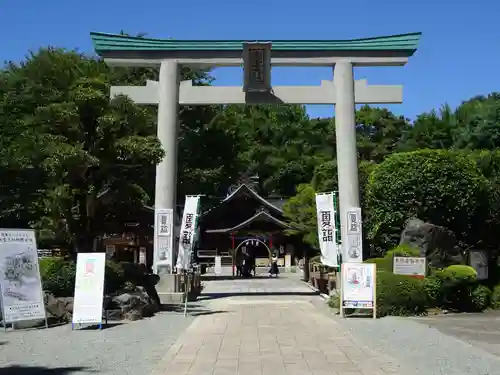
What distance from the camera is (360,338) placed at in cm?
1116

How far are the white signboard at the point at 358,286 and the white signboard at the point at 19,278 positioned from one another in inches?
280

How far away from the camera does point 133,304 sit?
14.8 metres

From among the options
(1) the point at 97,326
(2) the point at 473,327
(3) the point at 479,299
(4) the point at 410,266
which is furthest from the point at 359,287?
(1) the point at 97,326

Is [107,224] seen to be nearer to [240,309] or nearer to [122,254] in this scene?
[240,309]

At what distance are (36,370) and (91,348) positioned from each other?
1979mm

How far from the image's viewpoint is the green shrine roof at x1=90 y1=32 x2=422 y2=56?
71.3ft

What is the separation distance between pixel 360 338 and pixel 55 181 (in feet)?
29.4

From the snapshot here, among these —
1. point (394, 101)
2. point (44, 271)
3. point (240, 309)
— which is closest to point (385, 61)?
point (394, 101)

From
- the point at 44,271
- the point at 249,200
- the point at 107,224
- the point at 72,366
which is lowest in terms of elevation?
the point at 72,366

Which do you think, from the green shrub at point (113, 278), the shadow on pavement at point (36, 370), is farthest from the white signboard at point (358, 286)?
the shadow on pavement at point (36, 370)

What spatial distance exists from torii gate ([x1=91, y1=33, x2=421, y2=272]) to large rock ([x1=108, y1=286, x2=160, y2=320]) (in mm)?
6804

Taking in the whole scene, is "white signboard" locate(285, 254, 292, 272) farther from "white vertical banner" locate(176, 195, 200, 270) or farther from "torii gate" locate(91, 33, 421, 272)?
"white vertical banner" locate(176, 195, 200, 270)

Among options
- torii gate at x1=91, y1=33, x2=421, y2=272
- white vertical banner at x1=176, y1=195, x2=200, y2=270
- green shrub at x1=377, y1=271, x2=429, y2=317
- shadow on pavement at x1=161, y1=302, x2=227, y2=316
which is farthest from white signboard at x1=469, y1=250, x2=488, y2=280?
white vertical banner at x1=176, y1=195, x2=200, y2=270

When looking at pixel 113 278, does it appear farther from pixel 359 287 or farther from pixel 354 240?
pixel 354 240
